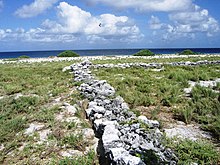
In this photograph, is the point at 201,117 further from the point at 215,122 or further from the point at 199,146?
the point at 199,146

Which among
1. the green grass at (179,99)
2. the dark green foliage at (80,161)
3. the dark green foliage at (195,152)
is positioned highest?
the green grass at (179,99)

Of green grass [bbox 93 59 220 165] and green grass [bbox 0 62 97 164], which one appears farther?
green grass [bbox 0 62 97 164]

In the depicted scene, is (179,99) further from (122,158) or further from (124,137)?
(122,158)

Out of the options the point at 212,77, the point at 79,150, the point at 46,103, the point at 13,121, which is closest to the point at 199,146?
the point at 79,150

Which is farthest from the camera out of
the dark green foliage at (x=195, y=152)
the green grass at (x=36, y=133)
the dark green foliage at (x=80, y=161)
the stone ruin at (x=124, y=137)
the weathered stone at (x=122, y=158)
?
the green grass at (x=36, y=133)

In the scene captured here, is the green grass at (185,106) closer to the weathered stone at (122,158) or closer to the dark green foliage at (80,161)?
the weathered stone at (122,158)

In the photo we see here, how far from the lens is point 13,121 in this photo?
6.80 metres

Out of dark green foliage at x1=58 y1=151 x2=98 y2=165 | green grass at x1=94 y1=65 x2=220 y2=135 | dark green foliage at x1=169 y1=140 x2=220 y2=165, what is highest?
green grass at x1=94 y1=65 x2=220 y2=135

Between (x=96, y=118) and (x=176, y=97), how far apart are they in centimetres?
352

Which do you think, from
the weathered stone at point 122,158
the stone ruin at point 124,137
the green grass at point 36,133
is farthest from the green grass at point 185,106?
the green grass at point 36,133

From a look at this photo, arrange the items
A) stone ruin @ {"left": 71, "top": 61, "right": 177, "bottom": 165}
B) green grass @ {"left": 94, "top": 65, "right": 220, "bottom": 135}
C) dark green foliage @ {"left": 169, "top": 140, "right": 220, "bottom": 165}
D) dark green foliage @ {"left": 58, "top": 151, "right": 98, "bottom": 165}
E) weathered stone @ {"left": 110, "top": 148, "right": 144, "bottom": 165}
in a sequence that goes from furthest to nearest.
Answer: green grass @ {"left": 94, "top": 65, "right": 220, "bottom": 135} → dark green foliage @ {"left": 58, "top": 151, "right": 98, "bottom": 165} → dark green foliage @ {"left": 169, "top": 140, "right": 220, "bottom": 165} → stone ruin @ {"left": 71, "top": 61, "right": 177, "bottom": 165} → weathered stone @ {"left": 110, "top": 148, "right": 144, "bottom": 165}

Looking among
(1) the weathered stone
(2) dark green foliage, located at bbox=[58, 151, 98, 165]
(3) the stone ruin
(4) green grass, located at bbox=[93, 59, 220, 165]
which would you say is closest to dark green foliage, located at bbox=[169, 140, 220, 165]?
(4) green grass, located at bbox=[93, 59, 220, 165]

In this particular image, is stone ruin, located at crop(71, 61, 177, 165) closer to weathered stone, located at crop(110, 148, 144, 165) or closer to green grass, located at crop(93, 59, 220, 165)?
weathered stone, located at crop(110, 148, 144, 165)

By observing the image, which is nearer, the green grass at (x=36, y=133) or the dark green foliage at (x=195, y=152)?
the dark green foliage at (x=195, y=152)
